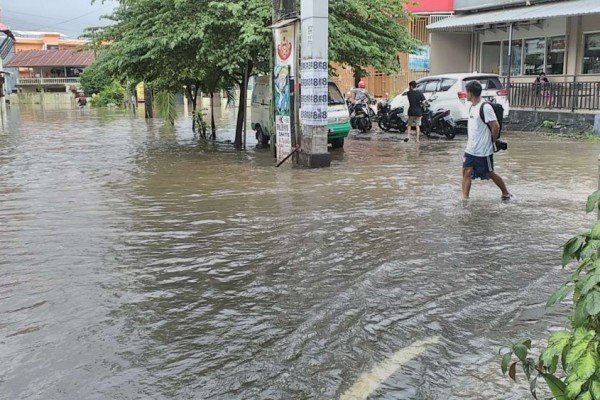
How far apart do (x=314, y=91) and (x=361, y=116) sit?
8.71m

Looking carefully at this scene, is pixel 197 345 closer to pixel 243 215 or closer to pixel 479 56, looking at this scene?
pixel 243 215

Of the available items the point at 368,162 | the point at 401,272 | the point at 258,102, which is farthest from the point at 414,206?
the point at 258,102

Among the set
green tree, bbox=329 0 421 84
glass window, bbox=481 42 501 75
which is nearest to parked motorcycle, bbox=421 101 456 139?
green tree, bbox=329 0 421 84

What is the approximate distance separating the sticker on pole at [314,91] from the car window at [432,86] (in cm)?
775

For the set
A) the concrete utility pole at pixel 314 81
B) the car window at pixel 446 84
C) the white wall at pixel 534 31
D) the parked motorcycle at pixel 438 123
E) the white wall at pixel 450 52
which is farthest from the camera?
the white wall at pixel 450 52

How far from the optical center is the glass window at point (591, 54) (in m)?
20.5

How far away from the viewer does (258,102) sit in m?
17.4

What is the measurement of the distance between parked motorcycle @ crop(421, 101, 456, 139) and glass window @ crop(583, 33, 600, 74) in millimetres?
5946

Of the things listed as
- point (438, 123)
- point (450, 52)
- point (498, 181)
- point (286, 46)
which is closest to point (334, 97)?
point (286, 46)

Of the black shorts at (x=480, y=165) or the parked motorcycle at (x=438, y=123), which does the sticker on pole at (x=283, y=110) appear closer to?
the black shorts at (x=480, y=165)

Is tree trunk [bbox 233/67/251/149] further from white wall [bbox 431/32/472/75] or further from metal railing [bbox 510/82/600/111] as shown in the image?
white wall [bbox 431/32/472/75]

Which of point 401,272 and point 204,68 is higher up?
point 204,68

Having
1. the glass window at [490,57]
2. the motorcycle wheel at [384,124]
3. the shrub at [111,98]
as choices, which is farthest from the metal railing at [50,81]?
the motorcycle wheel at [384,124]

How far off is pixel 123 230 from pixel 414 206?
150 inches
